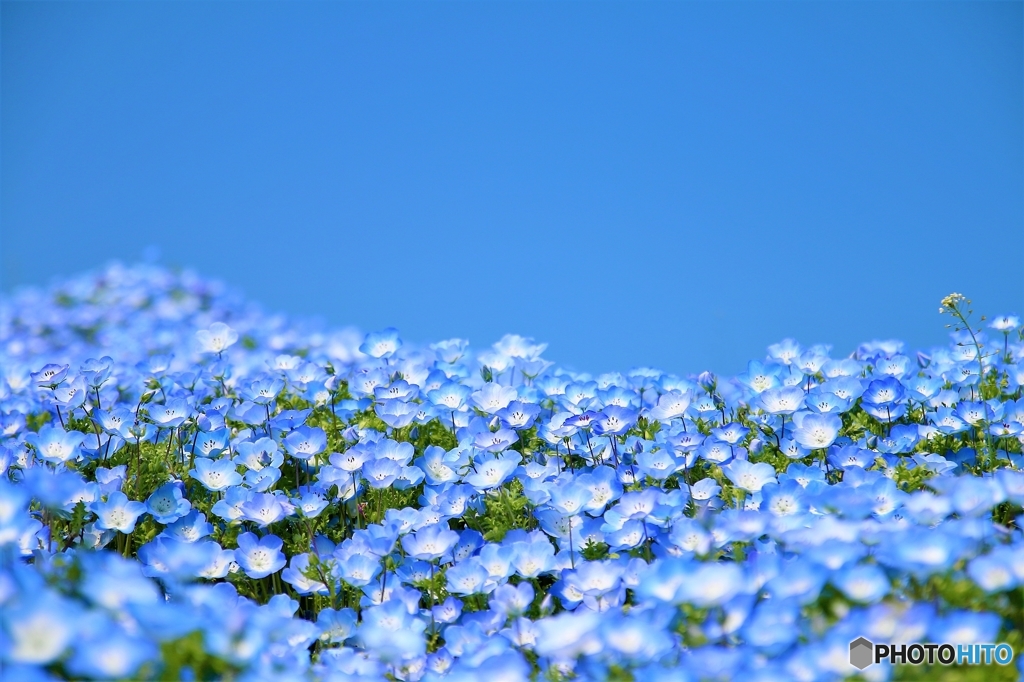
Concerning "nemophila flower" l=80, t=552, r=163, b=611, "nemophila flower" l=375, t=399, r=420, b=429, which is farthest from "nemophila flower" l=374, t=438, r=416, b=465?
"nemophila flower" l=80, t=552, r=163, b=611

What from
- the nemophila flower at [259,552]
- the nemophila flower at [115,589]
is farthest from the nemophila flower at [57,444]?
the nemophila flower at [115,589]

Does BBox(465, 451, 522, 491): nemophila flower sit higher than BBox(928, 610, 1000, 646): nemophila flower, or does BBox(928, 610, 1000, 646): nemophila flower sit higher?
BBox(465, 451, 522, 491): nemophila flower

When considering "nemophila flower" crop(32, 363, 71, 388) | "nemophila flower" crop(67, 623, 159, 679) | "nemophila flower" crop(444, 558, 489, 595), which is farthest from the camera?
"nemophila flower" crop(32, 363, 71, 388)

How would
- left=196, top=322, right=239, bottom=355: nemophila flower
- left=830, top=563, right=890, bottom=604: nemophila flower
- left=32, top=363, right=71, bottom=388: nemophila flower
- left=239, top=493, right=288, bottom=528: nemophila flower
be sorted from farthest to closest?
left=196, top=322, right=239, bottom=355: nemophila flower, left=32, top=363, right=71, bottom=388: nemophila flower, left=239, top=493, right=288, bottom=528: nemophila flower, left=830, top=563, right=890, bottom=604: nemophila flower


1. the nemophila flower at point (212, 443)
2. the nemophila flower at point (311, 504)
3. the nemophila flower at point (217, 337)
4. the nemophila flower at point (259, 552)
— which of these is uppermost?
the nemophila flower at point (217, 337)

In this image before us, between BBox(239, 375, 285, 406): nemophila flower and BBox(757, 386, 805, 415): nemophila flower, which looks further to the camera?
BBox(239, 375, 285, 406): nemophila flower

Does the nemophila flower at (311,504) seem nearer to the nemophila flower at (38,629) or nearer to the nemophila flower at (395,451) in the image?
the nemophila flower at (395,451)

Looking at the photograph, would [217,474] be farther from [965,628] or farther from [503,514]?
[965,628]

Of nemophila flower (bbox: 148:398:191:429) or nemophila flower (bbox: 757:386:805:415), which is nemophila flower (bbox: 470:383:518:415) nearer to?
nemophila flower (bbox: 757:386:805:415)
